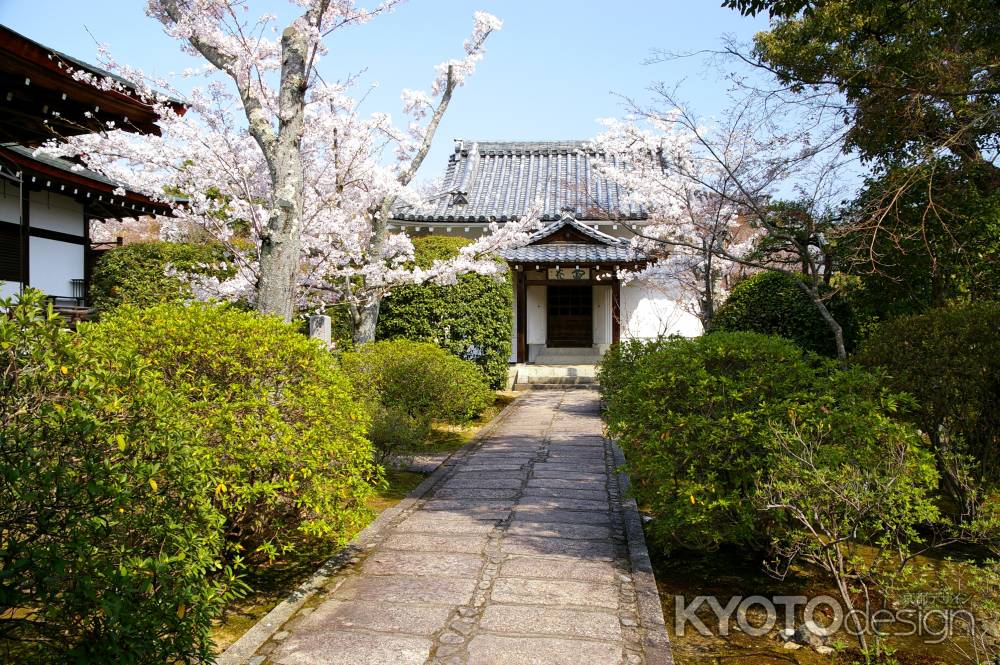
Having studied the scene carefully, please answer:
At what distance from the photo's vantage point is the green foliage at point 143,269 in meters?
14.0

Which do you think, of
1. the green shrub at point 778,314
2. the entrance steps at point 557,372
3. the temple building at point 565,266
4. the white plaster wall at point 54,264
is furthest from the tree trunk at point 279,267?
the temple building at point 565,266

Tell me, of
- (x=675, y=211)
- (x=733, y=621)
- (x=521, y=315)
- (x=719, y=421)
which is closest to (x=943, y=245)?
(x=719, y=421)

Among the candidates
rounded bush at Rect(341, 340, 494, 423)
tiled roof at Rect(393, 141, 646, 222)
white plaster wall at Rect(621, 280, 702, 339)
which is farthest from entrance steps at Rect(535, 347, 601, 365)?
rounded bush at Rect(341, 340, 494, 423)

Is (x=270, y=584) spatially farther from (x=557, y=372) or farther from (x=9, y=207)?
(x=557, y=372)

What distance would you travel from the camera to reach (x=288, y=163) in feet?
22.1

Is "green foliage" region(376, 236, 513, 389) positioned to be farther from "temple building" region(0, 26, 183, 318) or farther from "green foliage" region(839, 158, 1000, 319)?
"green foliage" region(839, 158, 1000, 319)

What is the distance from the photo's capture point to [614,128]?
16172mm

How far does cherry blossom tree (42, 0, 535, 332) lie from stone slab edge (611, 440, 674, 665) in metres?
3.82

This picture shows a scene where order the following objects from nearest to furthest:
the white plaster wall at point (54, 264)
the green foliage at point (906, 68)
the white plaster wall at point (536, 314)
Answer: the green foliage at point (906, 68)
the white plaster wall at point (54, 264)
the white plaster wall at point (536, 314)

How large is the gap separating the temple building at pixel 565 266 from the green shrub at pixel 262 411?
49.3 ft

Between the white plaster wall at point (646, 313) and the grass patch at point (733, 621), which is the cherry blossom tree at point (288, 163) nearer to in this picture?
the grass patch at point (733, 621)

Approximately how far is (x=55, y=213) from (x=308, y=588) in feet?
34.9

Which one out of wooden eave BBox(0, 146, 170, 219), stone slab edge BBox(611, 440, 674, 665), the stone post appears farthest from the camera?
wooden eave BBox(0, 146, 170, 219)

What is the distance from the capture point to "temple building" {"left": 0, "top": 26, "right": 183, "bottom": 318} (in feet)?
24.6
